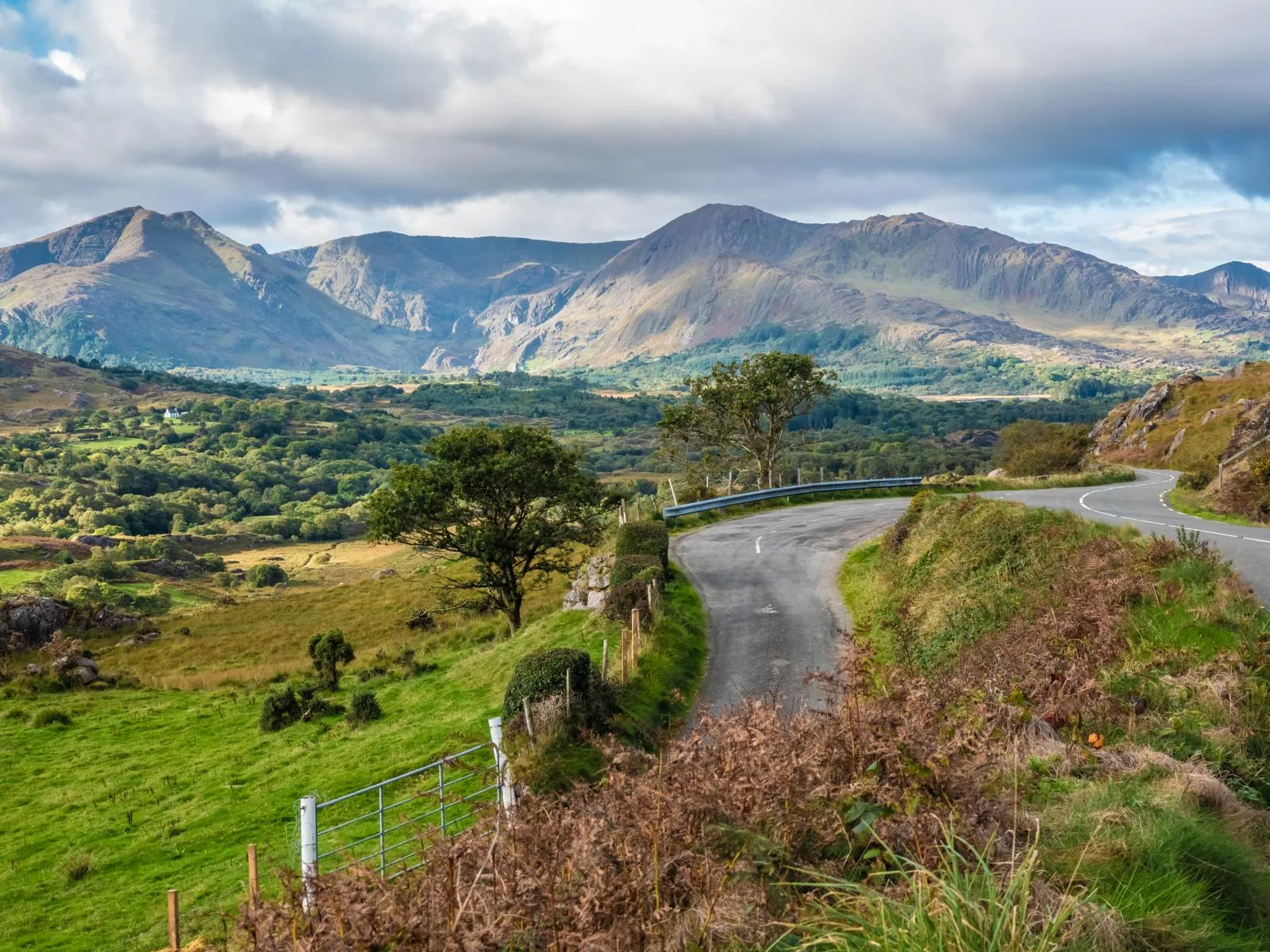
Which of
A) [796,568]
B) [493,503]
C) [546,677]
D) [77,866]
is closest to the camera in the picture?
[546,677]

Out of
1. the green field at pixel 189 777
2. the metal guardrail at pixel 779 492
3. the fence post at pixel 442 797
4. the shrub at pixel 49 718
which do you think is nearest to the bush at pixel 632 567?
the green field at pixel 189 777

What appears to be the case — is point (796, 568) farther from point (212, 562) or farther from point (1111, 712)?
point (212, 562)

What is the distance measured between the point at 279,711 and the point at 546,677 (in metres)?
15.9

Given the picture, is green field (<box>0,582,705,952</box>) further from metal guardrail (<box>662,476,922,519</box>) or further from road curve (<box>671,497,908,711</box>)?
metal guardrail (<box>662,476,922,519</box>)

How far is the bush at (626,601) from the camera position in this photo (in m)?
24.2

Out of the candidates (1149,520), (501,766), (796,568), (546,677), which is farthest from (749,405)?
(501,766)

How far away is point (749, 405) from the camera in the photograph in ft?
165

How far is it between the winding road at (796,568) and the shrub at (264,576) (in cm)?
6834

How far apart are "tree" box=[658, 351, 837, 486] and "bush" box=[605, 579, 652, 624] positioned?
25.5 meters

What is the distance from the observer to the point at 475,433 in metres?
34.6

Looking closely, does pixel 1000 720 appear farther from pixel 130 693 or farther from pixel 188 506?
pixel 188 506

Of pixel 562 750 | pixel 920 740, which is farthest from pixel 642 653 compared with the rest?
pixel 920 740

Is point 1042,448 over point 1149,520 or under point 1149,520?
under

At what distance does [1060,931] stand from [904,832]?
138 cm
